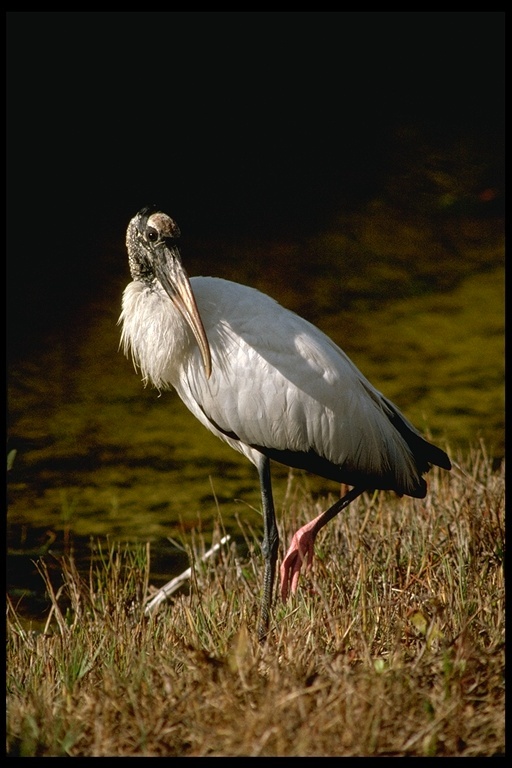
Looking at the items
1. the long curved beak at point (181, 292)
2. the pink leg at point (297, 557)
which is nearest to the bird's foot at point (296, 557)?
the pink leg at point (297, 557)

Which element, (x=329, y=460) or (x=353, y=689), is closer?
(x=353, y=689)

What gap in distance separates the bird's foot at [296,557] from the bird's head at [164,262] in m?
0.61

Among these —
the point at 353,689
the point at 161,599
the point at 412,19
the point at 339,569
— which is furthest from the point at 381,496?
A: the point at 412,19

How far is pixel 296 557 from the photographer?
3547mm

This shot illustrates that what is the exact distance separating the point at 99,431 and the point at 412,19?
911 cm

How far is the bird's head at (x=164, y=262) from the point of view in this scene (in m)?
3.30

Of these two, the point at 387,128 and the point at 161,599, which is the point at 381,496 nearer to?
the point at 161,599

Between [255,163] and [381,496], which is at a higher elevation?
[255,163]

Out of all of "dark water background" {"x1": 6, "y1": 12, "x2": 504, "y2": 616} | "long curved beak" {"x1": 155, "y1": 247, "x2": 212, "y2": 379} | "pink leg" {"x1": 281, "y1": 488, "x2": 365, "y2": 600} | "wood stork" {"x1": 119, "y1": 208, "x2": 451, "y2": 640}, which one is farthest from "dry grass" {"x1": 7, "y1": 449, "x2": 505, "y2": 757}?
"dark water background" {"x1": 6, "y1": 12, "x2": 504, "y2": 616}

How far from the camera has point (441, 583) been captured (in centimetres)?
327

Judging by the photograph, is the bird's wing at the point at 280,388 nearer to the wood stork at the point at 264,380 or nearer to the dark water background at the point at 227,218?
the wood stork at the point at 264,380

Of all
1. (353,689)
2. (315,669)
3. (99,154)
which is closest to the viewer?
(353,689)

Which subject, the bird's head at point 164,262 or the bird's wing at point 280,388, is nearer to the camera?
the bird's head at point 164,262
